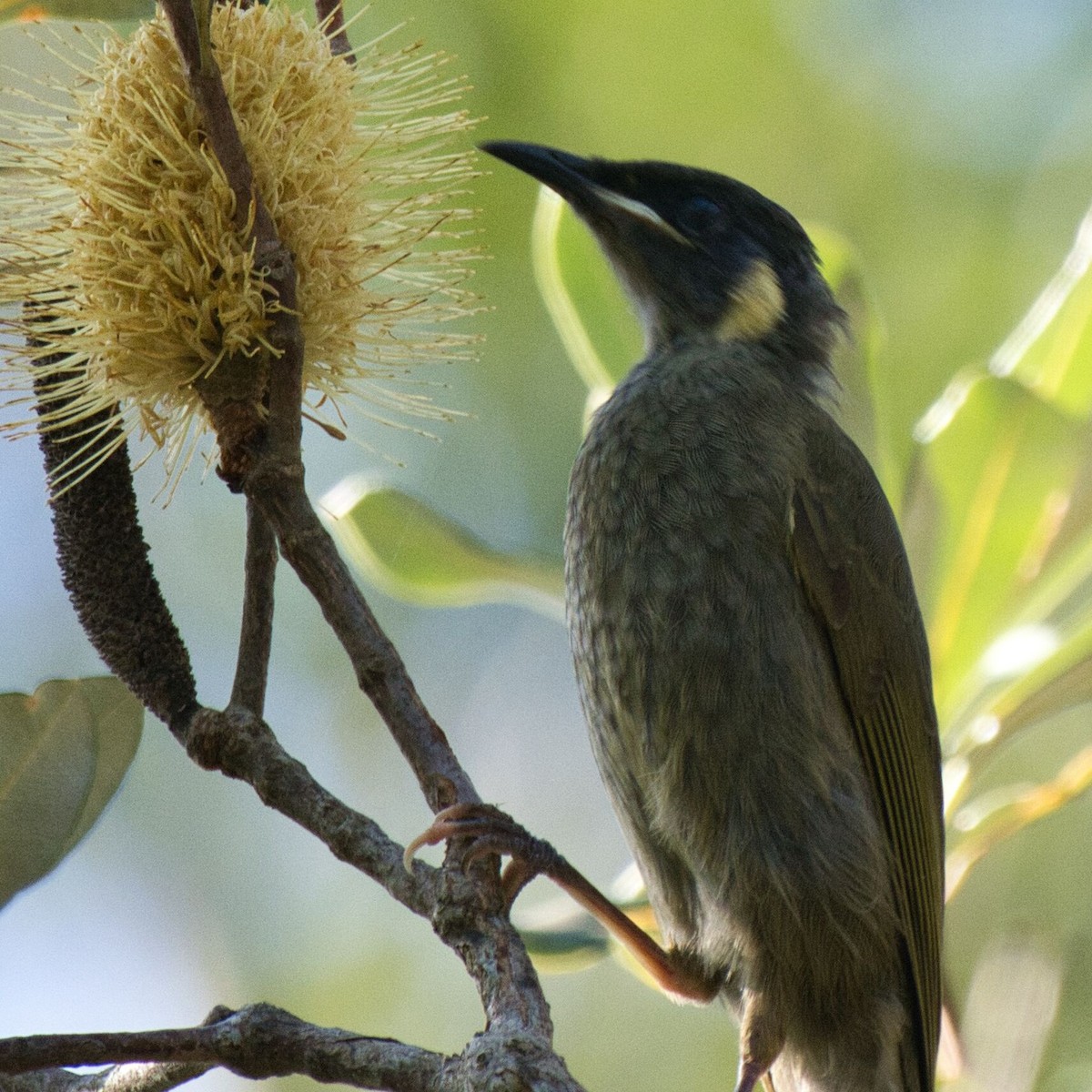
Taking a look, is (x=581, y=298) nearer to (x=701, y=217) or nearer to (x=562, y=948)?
(x=701, y=217)

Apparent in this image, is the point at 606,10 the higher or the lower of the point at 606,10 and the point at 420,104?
the higher

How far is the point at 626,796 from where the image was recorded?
115 inches

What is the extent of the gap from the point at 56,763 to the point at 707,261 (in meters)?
2.01

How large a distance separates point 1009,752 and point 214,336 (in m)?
4.96

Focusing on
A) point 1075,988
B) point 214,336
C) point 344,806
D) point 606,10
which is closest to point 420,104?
point 214,336

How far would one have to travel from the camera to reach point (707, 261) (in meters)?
3.54

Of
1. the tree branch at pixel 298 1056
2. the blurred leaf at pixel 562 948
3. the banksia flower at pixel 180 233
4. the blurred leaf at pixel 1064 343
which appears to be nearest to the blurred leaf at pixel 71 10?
the banksia flower at pixel 180 233

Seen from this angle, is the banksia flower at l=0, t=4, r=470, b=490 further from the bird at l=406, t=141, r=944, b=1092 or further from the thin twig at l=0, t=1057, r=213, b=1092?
the thin twig at l=0, t=1057, r=213, b=1092

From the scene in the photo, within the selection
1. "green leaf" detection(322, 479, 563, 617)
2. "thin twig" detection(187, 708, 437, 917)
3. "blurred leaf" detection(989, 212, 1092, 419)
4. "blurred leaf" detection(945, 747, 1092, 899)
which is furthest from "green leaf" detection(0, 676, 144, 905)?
"blurred leaf" detection(989, 212, 1092, 419)

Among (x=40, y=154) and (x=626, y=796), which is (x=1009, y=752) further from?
(x=40, y=154)

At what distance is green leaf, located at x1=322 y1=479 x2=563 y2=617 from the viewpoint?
9.35ft

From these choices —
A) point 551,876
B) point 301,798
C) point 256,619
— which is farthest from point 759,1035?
point 256,619

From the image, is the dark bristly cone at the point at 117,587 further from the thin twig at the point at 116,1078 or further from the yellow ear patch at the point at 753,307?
the yellow ear patch at the point at 753,307

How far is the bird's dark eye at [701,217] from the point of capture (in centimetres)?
355
